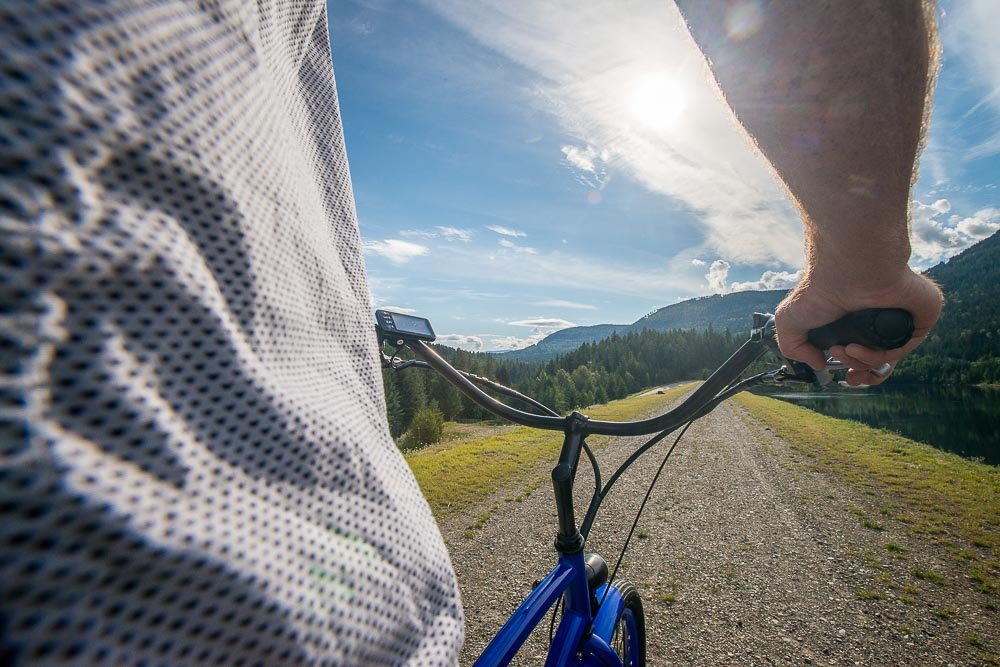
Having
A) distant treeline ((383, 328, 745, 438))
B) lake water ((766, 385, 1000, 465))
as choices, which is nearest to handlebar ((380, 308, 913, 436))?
lake water ((766, 385, 1000, 465))

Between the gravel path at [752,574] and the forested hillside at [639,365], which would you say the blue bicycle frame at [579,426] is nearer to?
the gravel path at [752,574]

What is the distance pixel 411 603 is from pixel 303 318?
20.1 inches

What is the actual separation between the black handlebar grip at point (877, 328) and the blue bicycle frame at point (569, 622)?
5.08 ft

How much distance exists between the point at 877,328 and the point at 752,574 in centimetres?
843

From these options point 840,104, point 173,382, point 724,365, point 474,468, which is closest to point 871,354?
point 724,365

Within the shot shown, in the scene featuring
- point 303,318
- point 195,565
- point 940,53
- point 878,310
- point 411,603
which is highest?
point 940,53

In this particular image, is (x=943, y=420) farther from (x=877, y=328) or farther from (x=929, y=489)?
(x=877, y=328)

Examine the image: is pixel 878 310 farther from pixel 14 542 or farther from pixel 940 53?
pixel 14 542

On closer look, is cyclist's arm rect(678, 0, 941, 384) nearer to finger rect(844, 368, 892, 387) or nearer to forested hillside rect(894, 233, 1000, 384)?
finger rect(844, 368, 892, 387)

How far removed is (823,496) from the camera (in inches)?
454

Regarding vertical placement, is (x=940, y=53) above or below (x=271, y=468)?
above

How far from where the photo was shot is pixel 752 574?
786cm

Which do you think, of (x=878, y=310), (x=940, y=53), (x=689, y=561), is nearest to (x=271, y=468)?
(x=878, y=310)

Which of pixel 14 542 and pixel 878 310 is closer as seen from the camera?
pixel 14 542
